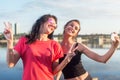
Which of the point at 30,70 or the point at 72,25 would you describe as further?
the point at 72,25

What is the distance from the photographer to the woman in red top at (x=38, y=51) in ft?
12.7

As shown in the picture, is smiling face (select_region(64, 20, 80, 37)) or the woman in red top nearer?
the woman in red top

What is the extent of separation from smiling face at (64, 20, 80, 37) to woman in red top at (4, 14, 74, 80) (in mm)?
417

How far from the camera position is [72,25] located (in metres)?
4.48

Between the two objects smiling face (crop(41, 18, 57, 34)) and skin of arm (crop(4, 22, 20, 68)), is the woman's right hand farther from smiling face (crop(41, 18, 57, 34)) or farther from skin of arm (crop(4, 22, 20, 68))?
smiling face (crop(41, 18, 57, 34))

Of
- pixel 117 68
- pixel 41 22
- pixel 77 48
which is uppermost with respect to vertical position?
pixel 41 22

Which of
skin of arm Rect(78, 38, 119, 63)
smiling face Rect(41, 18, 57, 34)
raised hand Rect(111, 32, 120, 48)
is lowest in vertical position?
skin of arm Rect(78, 38, 119, 63)

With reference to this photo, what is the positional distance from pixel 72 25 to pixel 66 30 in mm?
88

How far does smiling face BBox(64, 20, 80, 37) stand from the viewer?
4.45 meters

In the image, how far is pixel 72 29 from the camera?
4.45 metres

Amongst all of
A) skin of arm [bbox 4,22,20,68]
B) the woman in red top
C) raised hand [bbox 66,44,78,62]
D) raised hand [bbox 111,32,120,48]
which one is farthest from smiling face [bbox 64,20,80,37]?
skin of arm [bbox 4,22,20,68]

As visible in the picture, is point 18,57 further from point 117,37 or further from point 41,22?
point 117,37

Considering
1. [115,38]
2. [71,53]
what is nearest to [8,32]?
[71,53]

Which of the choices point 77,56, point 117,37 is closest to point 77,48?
point 77,56
